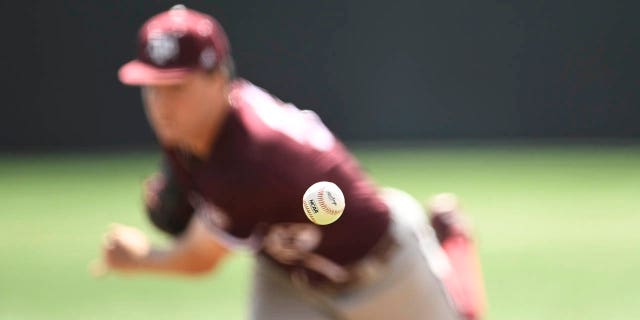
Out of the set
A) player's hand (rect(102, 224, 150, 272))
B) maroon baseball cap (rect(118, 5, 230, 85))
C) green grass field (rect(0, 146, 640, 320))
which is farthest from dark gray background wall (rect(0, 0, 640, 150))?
maroon baseball cap (rect(118, 5, 230, 85))

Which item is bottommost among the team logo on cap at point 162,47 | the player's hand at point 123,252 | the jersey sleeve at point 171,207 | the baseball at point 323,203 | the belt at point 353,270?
the player's hand at point 123,252

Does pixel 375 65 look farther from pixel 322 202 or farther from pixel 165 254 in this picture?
pixel 322 202

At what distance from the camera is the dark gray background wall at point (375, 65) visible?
34.6ft

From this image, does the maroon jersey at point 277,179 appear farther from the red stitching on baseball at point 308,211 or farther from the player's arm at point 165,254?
the player's arm at point 165,254

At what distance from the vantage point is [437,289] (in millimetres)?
3340

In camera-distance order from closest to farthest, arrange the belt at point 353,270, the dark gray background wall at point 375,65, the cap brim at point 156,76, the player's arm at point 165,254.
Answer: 1. the cap brim at point 156,76
2. the belt at point 353,270
3. the player's arm at point 165,254
4. the dark gray background wall at point 375,65

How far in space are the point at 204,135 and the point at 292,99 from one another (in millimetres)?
7896

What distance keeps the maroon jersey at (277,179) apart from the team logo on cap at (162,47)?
230mm

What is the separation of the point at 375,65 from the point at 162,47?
303 inches

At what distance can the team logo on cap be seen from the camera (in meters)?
3.08

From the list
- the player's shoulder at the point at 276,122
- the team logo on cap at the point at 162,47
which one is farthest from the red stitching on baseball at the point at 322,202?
the team logo on cap at the point at 162,47

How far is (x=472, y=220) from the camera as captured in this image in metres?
7.87

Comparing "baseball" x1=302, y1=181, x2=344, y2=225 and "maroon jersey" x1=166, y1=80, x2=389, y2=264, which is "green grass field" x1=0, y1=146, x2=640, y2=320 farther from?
"baseball" x1=302, y1=181, x2=344, y2=225

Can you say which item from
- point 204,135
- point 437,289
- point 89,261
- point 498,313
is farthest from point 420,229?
point 89,261
